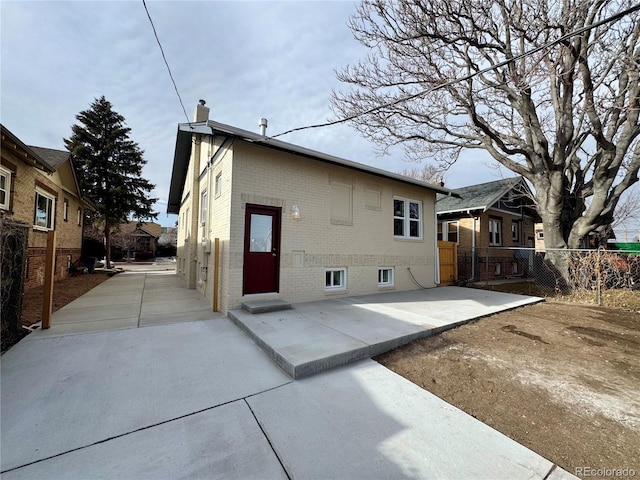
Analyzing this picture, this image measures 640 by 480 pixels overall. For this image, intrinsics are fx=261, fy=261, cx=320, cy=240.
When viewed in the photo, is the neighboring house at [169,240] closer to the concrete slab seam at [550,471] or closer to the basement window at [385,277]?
the basement window at [385,277]

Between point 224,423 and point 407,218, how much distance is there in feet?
27.3

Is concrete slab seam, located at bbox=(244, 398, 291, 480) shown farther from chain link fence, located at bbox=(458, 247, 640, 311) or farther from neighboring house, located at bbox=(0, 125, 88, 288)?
chain link fence, located at bbox=(458, 247, 640, 311)

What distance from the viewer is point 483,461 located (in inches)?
77.1

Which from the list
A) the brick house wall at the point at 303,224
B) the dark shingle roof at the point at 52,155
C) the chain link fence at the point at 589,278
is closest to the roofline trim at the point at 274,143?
the brick house wall at the point at 303,224

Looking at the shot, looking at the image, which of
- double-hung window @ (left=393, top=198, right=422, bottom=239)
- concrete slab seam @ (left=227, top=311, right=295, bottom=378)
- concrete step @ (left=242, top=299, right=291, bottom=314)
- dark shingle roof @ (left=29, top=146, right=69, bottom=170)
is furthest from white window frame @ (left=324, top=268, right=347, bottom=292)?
dark shingle roof @ (left=29, top=146, right=69, bottom=170)

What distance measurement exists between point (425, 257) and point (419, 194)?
7.71ft

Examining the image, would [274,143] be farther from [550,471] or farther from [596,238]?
[596,238]

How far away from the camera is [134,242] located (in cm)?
2984

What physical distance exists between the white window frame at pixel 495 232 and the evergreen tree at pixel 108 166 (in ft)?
74.0

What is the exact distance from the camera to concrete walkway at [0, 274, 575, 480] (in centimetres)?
188

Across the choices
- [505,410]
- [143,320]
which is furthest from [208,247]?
[505,410]

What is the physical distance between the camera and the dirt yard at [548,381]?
2.18m

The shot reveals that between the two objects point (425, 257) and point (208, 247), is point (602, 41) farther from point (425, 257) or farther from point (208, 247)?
point (208, 247)

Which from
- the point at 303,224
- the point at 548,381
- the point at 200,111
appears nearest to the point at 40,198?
the point at 200,111
